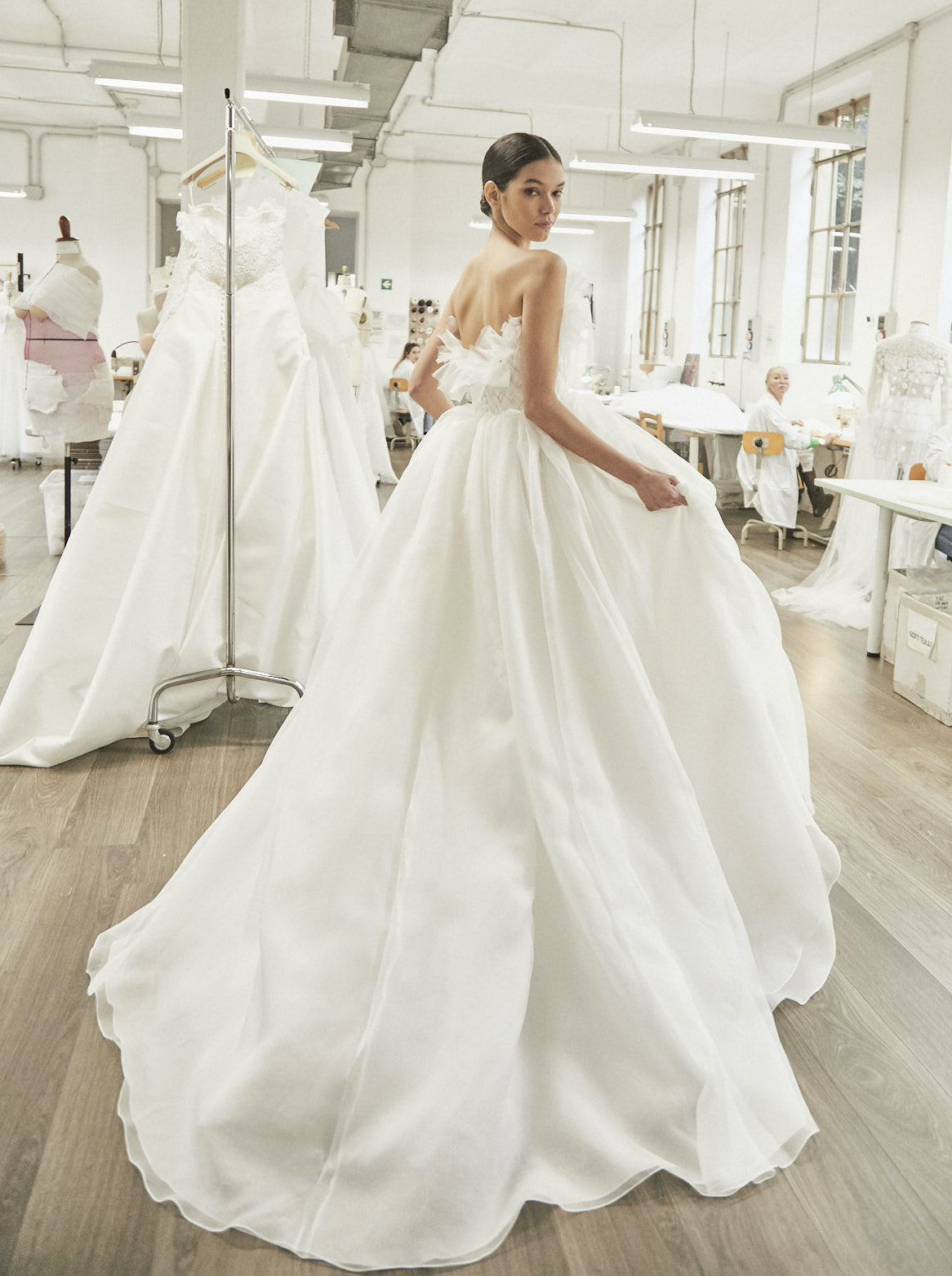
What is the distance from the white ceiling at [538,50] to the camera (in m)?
8.29

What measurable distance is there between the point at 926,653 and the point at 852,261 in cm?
660

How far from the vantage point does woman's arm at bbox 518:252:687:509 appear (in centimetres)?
190

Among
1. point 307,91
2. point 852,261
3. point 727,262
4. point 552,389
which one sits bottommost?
point 552,389

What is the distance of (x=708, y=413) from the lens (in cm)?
975

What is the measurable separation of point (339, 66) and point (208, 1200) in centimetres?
958

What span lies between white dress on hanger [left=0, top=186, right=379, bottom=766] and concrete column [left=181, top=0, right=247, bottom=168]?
807 millimetres

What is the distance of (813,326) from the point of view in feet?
34.1

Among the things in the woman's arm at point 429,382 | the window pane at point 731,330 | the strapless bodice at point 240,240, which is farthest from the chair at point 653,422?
the woman's arm at point 429,382

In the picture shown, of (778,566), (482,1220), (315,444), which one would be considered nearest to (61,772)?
(315,444)

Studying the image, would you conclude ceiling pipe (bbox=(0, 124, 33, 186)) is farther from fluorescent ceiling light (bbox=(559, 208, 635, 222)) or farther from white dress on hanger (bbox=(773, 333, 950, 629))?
white dress on hanger (bbox=(773, 333, 950, 629))

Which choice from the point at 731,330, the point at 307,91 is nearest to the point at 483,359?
the point at 307,91

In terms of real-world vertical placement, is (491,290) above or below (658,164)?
below

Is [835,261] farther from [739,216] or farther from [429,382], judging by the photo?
[429,382]

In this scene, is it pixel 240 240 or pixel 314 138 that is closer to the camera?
pixel 240 240
